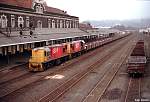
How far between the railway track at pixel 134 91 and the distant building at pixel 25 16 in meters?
23.3

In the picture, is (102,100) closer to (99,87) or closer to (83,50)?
(99,87)

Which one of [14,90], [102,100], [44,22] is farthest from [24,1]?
[102,100]

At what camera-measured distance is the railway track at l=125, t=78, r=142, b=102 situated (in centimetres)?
2141

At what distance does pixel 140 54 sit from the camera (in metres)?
32.0

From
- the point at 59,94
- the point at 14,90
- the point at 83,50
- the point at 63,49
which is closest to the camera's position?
the point at 59,94

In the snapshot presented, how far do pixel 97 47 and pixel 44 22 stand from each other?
53.3 feet

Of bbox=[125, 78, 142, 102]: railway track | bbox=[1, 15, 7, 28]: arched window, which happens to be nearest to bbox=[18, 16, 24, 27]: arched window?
bbox=[1, 15, 7, 28]: arched window

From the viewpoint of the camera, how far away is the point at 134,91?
78.9 ft

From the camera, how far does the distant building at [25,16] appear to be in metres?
45.9

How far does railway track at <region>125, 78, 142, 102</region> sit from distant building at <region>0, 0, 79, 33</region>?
918 inches

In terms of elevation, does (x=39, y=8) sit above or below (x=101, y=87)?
above

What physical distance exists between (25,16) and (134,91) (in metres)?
34.0

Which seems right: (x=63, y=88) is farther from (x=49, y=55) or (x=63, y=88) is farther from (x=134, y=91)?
(x=49, y=55)

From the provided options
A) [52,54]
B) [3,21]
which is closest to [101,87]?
[52,54]
